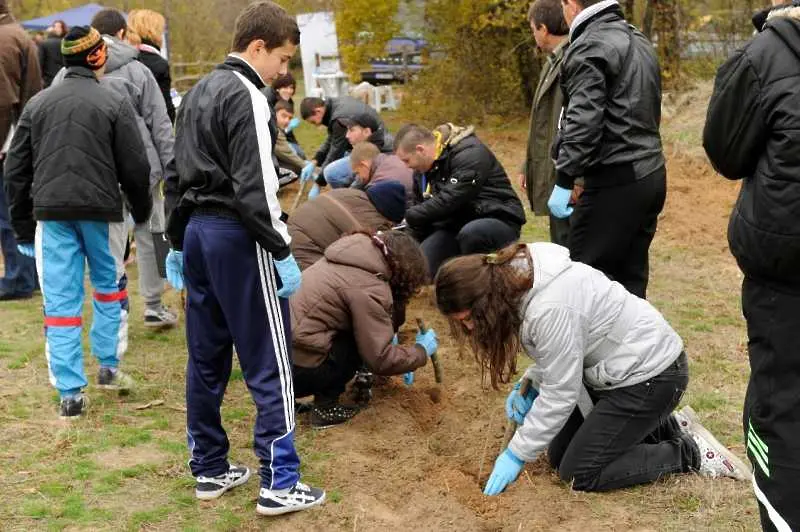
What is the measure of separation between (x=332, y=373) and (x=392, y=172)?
8.15ft

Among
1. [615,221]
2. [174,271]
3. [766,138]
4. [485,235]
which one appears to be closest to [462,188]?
[485,235]

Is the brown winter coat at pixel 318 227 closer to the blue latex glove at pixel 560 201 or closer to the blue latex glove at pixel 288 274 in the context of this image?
the blue latex glove at pixel 560 201

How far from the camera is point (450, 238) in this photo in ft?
22.0

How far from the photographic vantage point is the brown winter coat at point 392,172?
673 centimetres

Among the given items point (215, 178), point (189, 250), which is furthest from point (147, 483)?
point (215, 178)

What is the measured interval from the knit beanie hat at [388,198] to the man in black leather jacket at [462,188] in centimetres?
19

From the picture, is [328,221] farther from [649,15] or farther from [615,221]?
[649,15]

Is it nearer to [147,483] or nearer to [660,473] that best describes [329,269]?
[147,483]

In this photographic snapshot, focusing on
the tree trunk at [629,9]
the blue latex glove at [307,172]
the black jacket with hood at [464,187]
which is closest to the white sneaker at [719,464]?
the black jacket with hood at [464,187]

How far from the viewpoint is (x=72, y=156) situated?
15.2 feet

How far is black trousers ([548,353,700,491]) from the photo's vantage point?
378 cm

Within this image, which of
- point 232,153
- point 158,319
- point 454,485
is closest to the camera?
point 232,153

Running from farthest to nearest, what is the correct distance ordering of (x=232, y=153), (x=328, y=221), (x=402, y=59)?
(x=402, y=59) < (x=328, y=221) < (x=232, y=153)

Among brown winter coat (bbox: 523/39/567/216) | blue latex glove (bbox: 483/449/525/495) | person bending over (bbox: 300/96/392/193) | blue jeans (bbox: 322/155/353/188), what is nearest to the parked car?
→ person bending over (bbox: 300/96/392/193)
